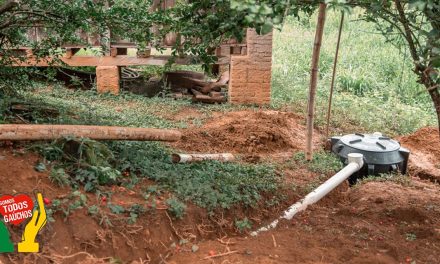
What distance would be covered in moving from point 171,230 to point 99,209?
1.89ft

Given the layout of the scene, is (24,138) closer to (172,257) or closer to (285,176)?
(172,257)

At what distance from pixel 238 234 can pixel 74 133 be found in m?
1.61

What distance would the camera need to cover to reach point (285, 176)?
215 inches

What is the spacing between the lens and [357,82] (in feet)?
36.2

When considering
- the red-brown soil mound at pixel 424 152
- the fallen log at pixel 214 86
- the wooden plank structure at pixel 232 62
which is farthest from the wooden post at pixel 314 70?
the fallen log at pixel 214 86

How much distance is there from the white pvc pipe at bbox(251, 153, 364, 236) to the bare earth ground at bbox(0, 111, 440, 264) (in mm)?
81

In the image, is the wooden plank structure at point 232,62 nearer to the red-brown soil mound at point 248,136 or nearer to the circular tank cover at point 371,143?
the red-brown soil mound at point 248,136

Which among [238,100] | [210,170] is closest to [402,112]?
[238,100]

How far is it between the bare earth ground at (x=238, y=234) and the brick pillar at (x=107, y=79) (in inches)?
211

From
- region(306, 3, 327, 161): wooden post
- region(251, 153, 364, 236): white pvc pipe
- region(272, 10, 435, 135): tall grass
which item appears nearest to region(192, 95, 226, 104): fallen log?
region(272, 10, 435, 135): tall grass

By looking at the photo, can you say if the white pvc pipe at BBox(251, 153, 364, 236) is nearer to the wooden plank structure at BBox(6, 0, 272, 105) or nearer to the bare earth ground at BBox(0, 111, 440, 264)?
the bare earth ground at BBox(0, 111, 440, 264)

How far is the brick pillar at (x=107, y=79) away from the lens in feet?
30.6

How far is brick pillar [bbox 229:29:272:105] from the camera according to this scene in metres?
8.95

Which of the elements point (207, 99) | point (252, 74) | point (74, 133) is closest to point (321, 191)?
point (74, 133)
